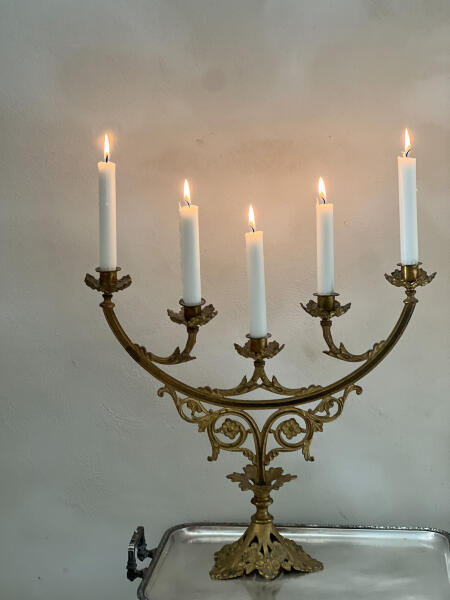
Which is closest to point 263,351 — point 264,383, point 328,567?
point 264,383

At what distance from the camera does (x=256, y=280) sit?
843mm

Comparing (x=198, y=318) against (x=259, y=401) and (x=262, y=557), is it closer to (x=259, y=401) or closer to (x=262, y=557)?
(x=259, y=401)

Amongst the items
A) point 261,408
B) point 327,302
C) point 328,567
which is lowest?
point 328,567

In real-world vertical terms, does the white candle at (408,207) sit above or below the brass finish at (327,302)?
above

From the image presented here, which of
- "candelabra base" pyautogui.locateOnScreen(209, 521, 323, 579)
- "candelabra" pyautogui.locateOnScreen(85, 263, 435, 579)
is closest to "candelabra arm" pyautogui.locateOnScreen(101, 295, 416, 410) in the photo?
"candelabra" pyautogui.locateOnScreen(85, 263, 435, 579)

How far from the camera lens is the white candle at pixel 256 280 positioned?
84cm

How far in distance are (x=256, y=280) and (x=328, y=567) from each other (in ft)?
1.04

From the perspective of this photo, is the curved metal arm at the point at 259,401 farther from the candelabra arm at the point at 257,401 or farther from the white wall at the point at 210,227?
the white wall at the point at 210,227

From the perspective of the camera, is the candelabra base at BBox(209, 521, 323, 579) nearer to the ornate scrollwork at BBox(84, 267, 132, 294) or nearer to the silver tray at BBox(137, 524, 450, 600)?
the silver tray at BBox(137, 524, 450, 600)

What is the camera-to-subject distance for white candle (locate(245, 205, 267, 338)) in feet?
2.75

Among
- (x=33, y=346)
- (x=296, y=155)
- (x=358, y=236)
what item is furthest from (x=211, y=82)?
(x=33, y=346)

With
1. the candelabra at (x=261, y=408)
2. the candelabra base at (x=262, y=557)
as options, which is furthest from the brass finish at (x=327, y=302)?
the candelabra base at (x=262, y=557)

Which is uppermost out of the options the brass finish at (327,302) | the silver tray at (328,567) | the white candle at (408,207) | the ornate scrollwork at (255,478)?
the white candle at (408,207)

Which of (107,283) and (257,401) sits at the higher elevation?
(107,283)
